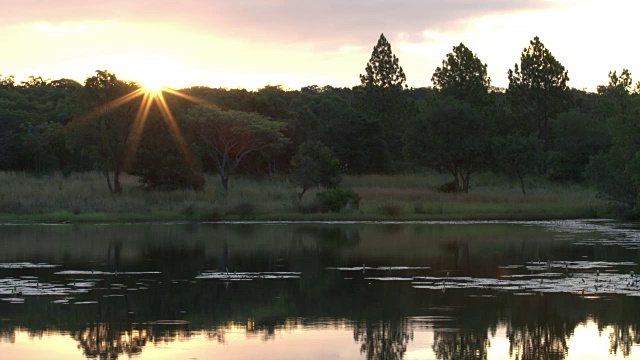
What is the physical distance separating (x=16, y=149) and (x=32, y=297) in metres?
60.4

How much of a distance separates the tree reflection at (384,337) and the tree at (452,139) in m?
52.9

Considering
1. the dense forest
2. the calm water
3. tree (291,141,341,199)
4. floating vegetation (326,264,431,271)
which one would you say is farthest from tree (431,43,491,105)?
floating vegetation (326,264,431,271)

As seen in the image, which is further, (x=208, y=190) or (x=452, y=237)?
(x=208, y=190)

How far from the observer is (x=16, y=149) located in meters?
80.7

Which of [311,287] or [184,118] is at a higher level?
[184,118]

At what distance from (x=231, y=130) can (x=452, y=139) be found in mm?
17389

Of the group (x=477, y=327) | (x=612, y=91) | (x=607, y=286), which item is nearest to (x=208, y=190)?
(x=607, y=286)

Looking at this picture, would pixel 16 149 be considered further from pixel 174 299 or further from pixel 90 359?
pixel 90 359

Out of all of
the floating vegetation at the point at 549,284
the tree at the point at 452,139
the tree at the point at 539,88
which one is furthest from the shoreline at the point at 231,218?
the tree at the point at 539,88

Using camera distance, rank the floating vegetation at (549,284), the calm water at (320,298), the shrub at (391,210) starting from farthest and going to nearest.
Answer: the shrub at (391,210), the floating vegetation at (549,284), the calm water at (320,298)

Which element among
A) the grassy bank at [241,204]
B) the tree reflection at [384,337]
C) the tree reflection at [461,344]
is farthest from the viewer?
the grassy bank at [241,204]

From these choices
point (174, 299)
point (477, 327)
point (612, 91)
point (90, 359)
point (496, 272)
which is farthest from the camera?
point (612, 91)

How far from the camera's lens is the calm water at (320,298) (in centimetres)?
1748

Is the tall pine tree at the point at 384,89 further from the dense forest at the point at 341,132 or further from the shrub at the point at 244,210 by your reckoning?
the shrub at the point at 244,210
